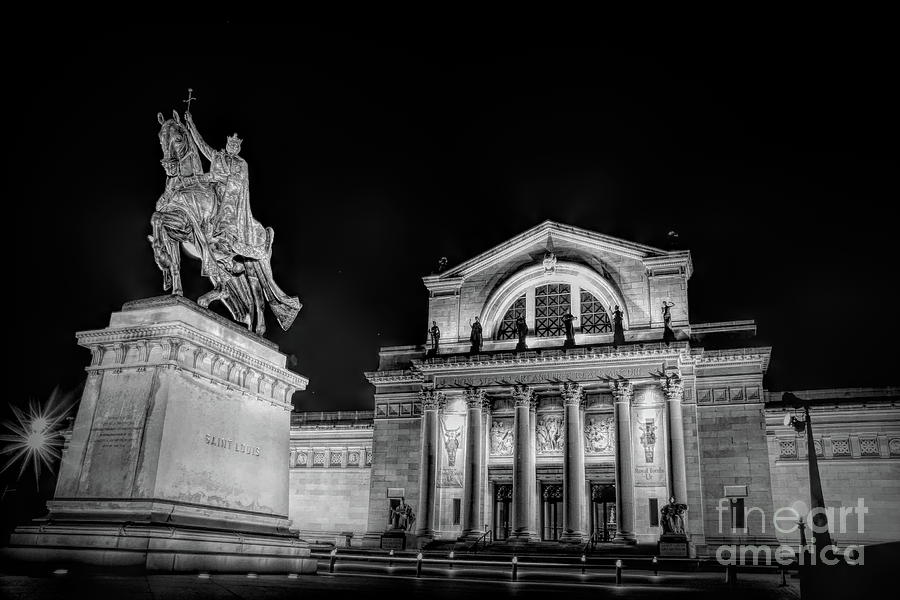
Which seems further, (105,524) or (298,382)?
(298,382)

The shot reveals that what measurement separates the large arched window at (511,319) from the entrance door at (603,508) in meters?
8.07

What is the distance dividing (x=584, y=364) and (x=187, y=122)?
21.1 m

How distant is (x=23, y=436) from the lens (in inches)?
1273

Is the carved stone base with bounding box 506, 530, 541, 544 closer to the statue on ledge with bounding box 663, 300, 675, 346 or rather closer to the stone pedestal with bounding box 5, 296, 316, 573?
the statue on ledge with bounding box 663, 300, 675, 346

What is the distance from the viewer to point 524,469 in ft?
98.7

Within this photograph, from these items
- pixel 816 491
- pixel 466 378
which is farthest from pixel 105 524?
pixel 466 378

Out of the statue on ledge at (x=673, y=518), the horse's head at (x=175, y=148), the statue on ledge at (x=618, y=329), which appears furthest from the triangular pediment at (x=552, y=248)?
the horse's head at (x=175, y=148)

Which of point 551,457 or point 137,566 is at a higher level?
Result: point 551,457

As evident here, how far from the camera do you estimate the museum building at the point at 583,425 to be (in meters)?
28.8

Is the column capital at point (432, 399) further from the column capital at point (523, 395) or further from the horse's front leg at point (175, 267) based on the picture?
the horse's front leg at point (175, 267)

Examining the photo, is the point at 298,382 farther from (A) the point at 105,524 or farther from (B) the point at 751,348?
(B) the point at 751,348

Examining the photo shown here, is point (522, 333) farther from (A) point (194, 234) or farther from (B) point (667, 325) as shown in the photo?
(A) point (194, 234)

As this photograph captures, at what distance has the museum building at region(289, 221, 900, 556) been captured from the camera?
2875 centimetres

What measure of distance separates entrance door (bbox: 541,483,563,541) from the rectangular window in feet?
23.6
